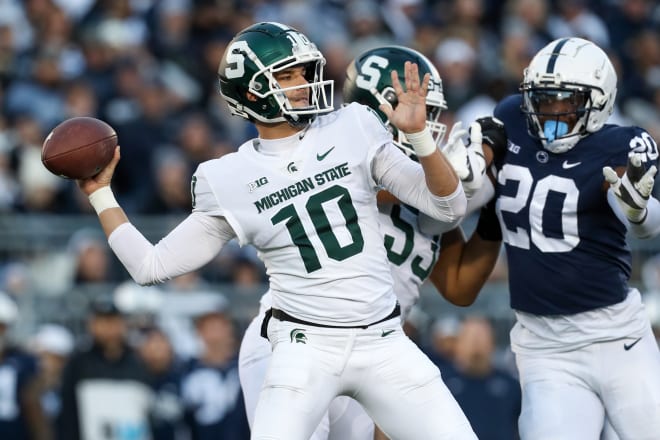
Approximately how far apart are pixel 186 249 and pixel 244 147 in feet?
1.44

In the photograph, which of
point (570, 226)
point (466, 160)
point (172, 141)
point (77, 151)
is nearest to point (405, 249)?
point (466, 160)

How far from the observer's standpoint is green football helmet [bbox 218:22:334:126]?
492cm

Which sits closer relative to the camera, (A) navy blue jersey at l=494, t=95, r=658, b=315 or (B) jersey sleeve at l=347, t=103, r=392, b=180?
(B) jersey sleeve at l=347, t=103, r=392, b=180

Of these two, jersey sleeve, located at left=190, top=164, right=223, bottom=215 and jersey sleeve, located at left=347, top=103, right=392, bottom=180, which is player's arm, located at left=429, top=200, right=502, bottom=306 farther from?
jersey sleeve, located at left=190, top=164, right=223, bottom=215

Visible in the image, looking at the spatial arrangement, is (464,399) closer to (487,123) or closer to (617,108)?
(487,123)

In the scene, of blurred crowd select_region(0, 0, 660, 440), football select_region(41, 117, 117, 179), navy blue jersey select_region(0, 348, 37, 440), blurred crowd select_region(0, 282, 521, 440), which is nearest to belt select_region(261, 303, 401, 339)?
football select_region(41, 117, 117, 179)

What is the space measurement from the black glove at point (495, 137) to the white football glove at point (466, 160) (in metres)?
0.16

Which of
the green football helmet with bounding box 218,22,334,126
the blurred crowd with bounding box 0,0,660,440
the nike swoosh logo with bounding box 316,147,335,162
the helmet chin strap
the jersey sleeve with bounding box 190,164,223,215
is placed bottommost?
the blurred crowd with bounding box 0,0,660,440

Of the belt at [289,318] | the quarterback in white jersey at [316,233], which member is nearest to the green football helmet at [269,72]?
the quarterback in white jersey at [316,233]

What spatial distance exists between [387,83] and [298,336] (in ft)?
4.12

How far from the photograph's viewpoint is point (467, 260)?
19.0ft

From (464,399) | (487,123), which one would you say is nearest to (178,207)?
(464,399)

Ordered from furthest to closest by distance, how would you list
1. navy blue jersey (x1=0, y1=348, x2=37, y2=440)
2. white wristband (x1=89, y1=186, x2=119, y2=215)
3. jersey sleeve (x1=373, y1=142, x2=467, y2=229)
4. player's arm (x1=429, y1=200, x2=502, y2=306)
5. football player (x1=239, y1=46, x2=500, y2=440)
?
navy blue jersey (x1=0, y1=348, x2=37, y2=440)
player's arm (x1=429, y1=200, x2=502, y2=306)
football player (x1=239, y1=46, x2=500, y2=440)
white wristband (x1=89, y1=186, x2=119, y2=215)
jersey sleeve (x1=373, y1=142, x2=467, y2=229)

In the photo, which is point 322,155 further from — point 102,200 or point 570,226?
point 570,226
